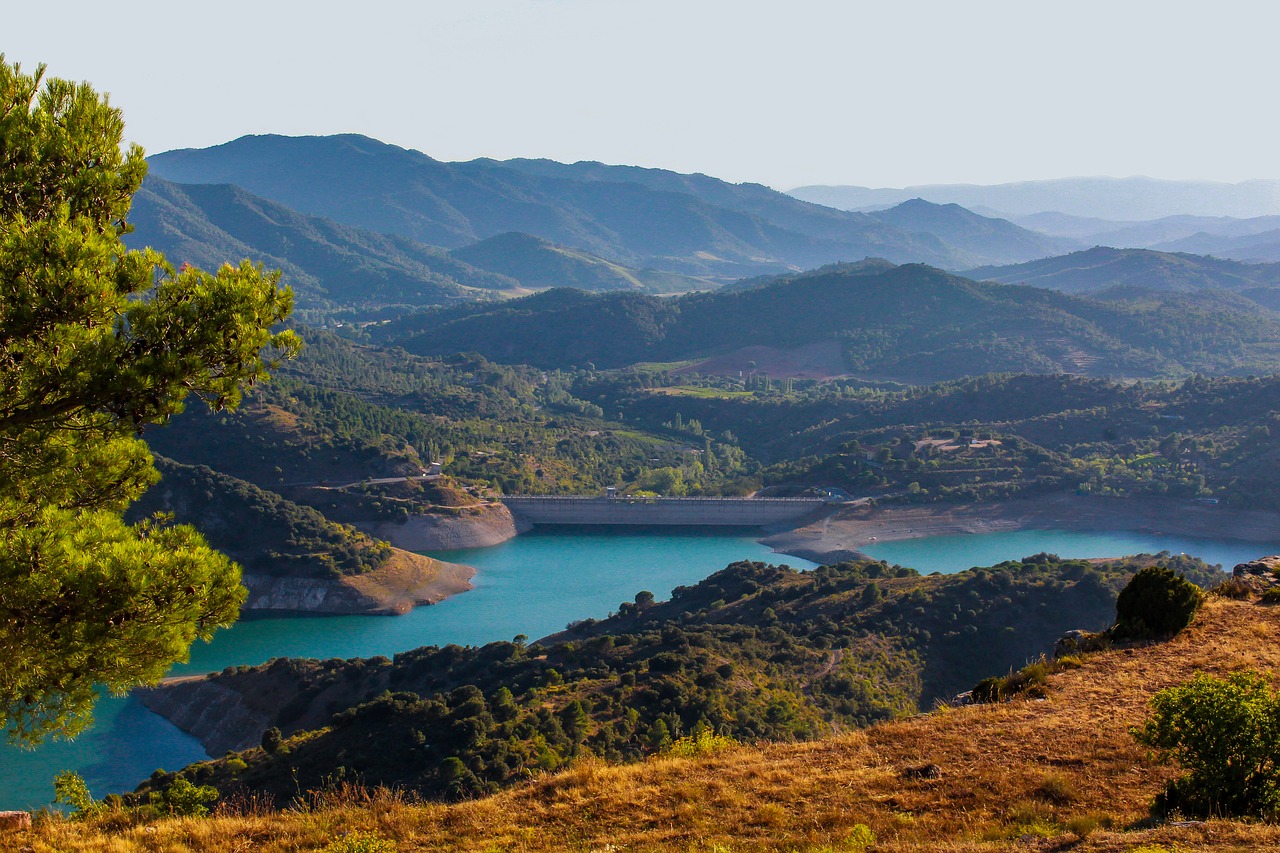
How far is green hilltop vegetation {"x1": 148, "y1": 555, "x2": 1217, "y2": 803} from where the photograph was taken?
2523cm

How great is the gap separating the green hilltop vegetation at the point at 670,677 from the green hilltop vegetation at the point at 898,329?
8417cm

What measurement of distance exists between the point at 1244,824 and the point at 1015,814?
71.8 inches

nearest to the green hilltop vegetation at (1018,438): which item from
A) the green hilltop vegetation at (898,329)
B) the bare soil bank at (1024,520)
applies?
the bare soil bank at (1024,520)

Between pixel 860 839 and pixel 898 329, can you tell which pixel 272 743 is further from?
pixel 898 329

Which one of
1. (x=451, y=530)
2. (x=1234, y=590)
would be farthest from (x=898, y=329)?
(x=1234, y=590)

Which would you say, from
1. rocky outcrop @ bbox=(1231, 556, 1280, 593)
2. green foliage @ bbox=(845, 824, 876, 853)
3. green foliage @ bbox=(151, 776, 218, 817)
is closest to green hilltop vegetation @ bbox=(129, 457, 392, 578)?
green foliage @ bbox=(151, 776, 218, 817)

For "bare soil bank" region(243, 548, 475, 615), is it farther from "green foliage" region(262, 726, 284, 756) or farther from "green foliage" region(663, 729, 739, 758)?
"green foliage" region(663, 729, 739, 758)

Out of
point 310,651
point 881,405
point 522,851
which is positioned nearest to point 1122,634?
point 522,851

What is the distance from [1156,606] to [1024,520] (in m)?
65.9

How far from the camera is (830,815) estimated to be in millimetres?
9414

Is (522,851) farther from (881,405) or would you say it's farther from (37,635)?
(881,405)

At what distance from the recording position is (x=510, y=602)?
5962 centimetres

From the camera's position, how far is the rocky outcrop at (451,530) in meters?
69.3

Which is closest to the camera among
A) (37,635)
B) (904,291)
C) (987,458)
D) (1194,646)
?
(37,635)
